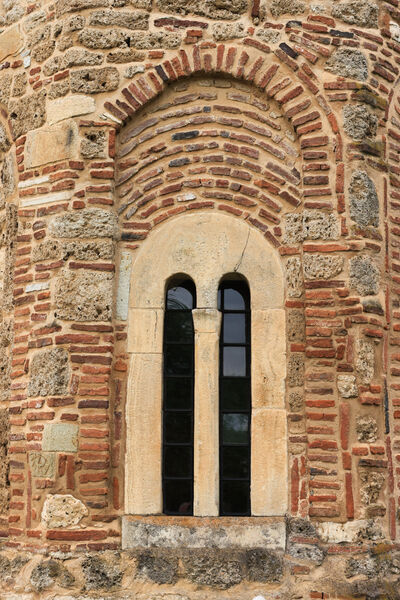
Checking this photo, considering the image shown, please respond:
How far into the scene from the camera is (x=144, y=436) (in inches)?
257

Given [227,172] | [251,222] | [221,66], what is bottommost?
[251,222]

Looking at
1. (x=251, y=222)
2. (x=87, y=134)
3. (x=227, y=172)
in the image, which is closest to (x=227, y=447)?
(x=251, y=222)

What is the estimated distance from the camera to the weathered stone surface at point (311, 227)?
21.7ft

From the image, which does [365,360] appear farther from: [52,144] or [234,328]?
[52,144]

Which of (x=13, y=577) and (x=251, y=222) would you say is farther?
(x=251, y=222)

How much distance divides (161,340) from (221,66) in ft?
7.82

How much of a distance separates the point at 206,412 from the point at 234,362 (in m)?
0.51

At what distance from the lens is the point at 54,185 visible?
689 centimetres

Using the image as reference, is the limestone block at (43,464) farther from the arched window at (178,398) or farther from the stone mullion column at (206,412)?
the stone mullion column at (206,412)

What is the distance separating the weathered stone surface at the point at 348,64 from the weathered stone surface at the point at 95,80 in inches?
71.8

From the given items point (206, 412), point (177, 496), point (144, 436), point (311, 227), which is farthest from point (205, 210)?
point (177, 496)

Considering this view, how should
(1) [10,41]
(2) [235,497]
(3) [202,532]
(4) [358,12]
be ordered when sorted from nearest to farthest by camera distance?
(3) [202,532] < (2) [235,497] < (4) [358,12] < (1) [10,41]

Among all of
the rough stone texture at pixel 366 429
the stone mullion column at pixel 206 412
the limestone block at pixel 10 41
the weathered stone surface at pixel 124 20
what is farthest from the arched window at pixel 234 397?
the limestone block at pixel 10 41

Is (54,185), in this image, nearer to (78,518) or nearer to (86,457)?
(86,457)
